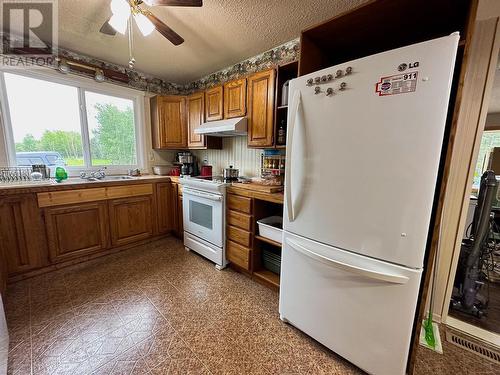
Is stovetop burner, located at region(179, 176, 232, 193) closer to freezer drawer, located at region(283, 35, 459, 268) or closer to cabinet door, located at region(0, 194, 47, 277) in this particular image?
freezer drawer, located at region(283, 35, 459, 268)

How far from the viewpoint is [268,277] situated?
79.3 inches

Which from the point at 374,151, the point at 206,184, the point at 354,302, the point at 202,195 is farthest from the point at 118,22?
the point at 354,302

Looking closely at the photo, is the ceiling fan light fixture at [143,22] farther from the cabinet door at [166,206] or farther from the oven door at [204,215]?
the cabinet door at [166,206]

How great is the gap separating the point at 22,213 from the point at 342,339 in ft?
9.32

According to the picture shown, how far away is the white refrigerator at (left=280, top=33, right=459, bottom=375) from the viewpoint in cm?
90

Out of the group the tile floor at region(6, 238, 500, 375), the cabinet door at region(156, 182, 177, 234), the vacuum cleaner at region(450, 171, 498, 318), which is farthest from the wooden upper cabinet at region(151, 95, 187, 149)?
the vacuum cleaner at region(450, 171, 498, 318)

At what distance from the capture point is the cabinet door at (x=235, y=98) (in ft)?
7.45

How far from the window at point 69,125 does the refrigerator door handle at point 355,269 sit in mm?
2951

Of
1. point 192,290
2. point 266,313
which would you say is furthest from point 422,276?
→ point 192,290

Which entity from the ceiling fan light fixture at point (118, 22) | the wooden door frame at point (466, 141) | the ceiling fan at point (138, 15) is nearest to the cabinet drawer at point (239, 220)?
the wooden door frame at point (466, 141)

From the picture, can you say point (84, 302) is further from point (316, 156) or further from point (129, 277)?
point (316, 156)

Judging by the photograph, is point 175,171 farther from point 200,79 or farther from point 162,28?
point 162,28

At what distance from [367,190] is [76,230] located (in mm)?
2817

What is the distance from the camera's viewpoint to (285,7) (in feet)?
5.53
